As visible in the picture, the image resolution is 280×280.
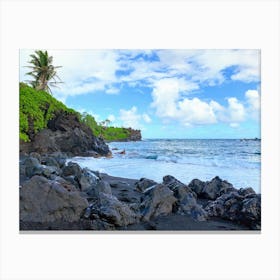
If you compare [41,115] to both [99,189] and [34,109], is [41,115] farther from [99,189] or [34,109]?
[99,189]

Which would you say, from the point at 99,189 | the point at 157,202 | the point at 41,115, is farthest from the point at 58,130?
the point at 157,202

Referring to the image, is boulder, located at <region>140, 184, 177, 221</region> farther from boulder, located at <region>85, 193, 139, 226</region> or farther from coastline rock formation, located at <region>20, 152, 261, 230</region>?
boulder, located at <region>85, 193, 139, 226</region>

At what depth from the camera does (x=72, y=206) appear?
3.61 m

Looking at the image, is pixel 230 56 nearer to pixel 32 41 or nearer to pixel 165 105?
pixel 165 105

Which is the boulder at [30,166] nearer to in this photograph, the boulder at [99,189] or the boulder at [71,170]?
the boulder at [71,170]

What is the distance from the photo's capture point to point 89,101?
12.7 ft

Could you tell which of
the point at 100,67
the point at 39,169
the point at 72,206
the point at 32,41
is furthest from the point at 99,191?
the point at 32,41

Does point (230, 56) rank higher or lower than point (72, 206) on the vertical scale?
higher

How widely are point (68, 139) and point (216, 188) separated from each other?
1.69 metres

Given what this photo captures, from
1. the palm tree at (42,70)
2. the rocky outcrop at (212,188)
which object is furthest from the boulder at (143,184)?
the palm tree at (42,70)

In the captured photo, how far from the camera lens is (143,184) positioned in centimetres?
395

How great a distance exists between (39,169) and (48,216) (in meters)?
0.54
